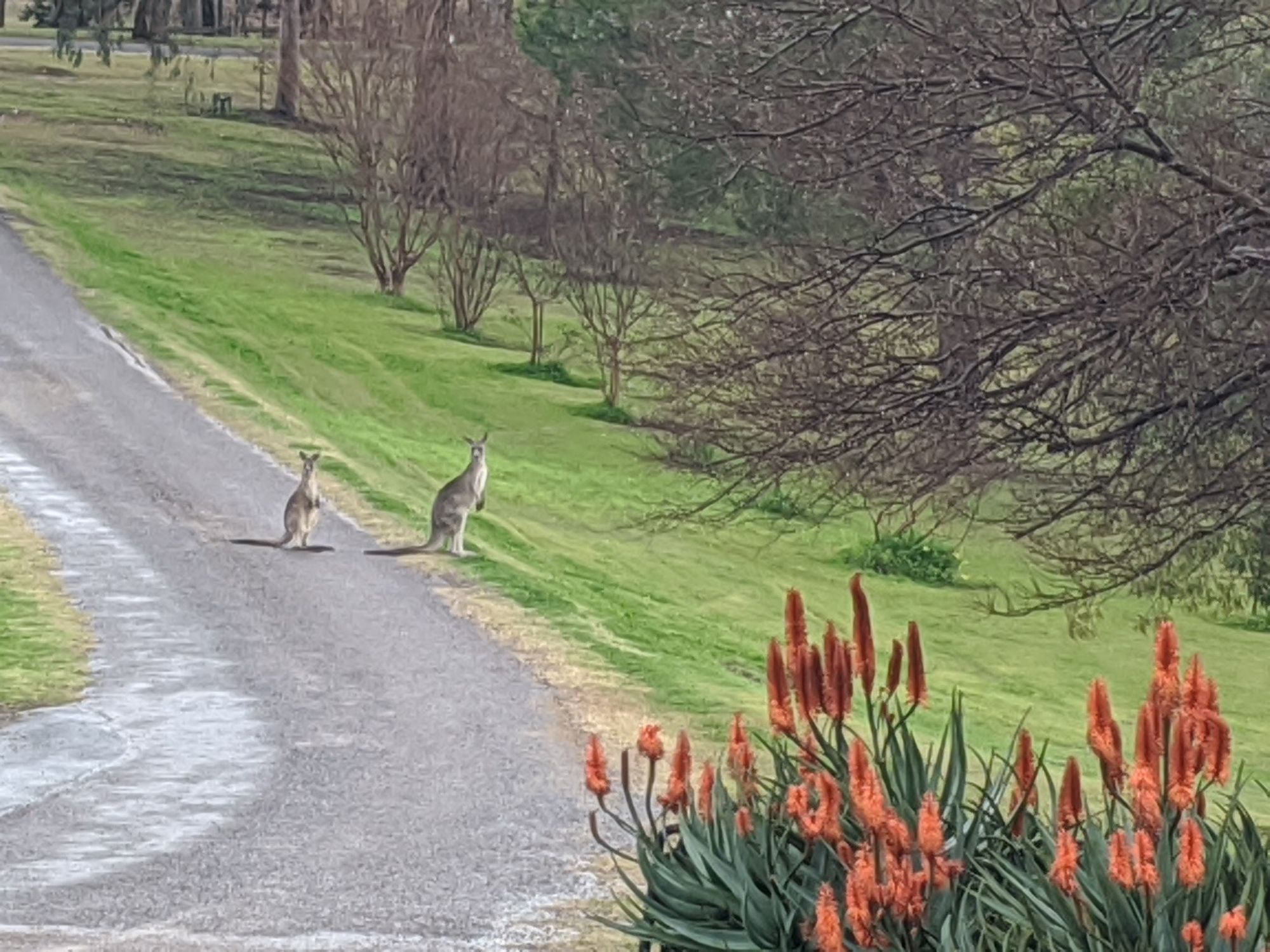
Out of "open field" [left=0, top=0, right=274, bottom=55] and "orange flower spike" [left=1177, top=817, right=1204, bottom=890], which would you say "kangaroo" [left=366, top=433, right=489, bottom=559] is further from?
"open field" [left=0, top=0, right=274, bottom=55]

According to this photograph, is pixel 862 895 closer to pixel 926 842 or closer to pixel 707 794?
pixel 926 842

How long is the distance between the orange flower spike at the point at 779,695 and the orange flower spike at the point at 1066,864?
3.30 feet

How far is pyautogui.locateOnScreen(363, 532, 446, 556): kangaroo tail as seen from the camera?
20.6 m

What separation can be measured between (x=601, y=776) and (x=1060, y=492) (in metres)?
5.82

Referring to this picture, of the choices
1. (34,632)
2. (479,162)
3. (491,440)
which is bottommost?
(491,440)

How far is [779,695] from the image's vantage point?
256 inches

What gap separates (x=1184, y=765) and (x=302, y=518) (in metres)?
15.3

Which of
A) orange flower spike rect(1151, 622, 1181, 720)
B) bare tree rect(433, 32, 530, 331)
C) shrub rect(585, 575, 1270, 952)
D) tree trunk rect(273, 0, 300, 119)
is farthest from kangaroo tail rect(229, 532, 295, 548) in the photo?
tree trunk rect(273, 0, 300, 119)

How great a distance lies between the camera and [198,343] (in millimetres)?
34312

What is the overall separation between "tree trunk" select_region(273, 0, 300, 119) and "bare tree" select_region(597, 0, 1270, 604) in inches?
1691

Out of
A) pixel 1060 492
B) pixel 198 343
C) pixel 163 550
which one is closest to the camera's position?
pixel 1060 492

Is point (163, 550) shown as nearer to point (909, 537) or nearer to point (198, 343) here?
point (909, 537)

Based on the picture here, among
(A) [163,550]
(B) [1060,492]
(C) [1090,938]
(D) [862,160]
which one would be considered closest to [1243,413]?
(B) [1060,492]

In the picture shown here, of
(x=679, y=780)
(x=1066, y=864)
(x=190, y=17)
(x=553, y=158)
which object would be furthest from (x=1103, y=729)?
(x=190, y=17)
